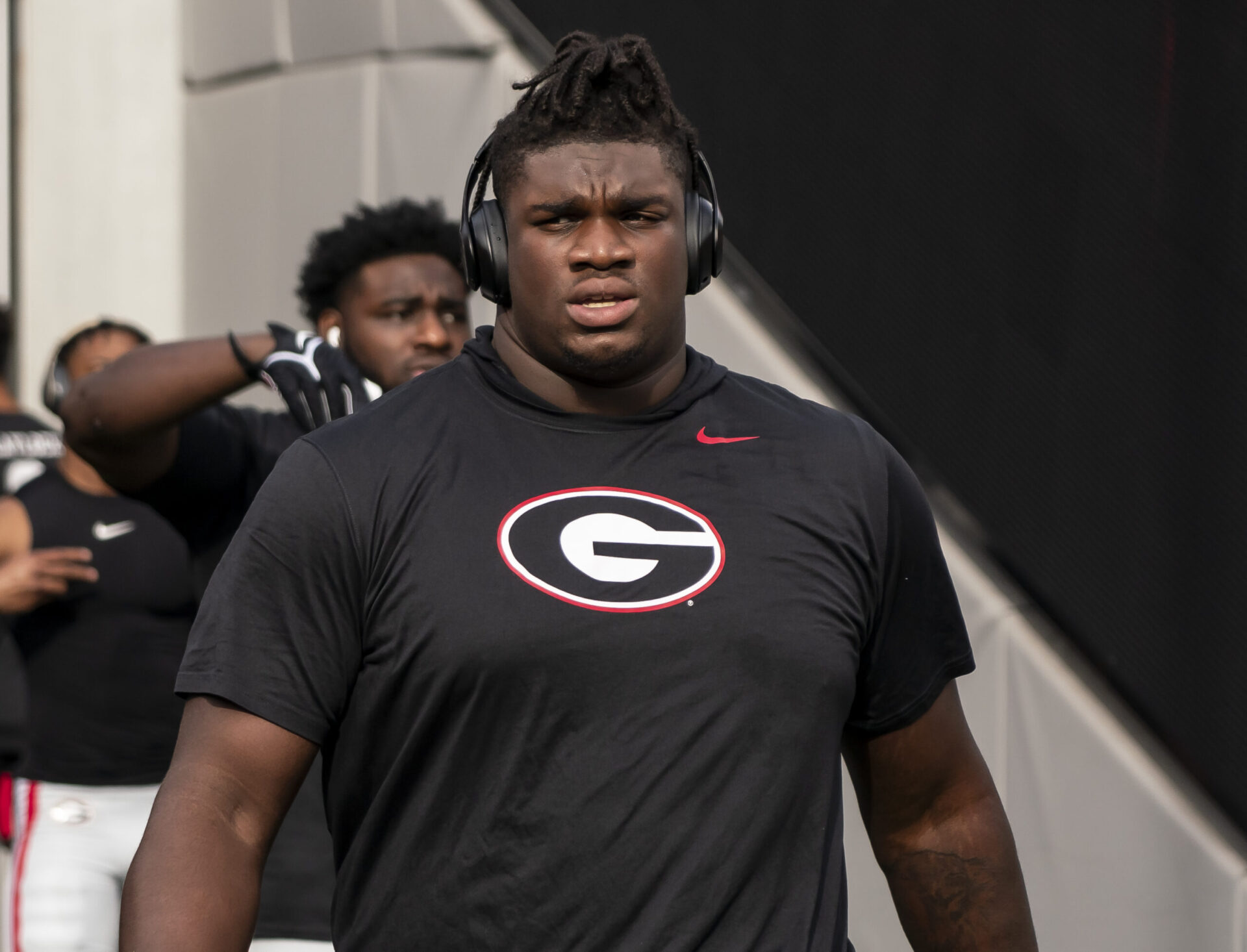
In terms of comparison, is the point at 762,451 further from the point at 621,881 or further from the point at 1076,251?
the point at 1076,251

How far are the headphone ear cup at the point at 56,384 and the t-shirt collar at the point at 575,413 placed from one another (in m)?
2.53

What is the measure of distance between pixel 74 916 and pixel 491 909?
2.29 metres

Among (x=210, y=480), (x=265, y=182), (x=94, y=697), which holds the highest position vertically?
(x=265, y=182)

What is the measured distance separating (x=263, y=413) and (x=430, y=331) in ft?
1.47

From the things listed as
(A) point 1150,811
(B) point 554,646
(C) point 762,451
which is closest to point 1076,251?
(A) point 1150,811

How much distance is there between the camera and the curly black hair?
378 cm

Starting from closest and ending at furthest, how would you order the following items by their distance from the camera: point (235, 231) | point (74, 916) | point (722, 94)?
1. point (74, 916)
2. point (722, 94)
3. point (235, 231)

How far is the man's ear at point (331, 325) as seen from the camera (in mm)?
3727

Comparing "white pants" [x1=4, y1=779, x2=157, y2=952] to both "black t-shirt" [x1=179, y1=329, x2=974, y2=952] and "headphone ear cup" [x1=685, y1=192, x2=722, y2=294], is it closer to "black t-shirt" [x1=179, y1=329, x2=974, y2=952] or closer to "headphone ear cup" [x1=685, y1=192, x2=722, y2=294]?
"black t-shirt" [x1=179, y1=329, x2=974, y2=952]

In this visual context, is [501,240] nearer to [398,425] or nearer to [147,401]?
[398,425]

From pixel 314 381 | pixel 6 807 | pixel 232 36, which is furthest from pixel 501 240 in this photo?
pixel 232 36

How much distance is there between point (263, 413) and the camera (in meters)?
3.62

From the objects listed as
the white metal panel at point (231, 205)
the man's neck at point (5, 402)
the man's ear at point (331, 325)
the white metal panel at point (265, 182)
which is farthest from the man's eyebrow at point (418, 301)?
the white metal panel at point (231, 205)

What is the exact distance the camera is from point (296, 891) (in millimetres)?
3227
